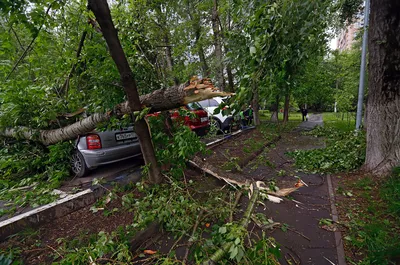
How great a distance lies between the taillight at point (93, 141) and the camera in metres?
4.26

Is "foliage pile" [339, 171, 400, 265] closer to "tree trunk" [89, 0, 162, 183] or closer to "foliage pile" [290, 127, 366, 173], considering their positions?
"foliage pile" [290, 127, 366, 173]

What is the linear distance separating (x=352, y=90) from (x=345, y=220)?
10.7m

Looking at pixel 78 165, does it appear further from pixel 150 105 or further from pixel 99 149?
pixel 150 105

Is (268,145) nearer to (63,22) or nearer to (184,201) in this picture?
(184,201)

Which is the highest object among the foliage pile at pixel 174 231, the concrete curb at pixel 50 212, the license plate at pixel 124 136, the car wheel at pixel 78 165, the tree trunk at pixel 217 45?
the tree trunk at pixel 217 45

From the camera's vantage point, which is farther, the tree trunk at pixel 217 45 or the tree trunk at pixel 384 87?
the tree trunk at pixel 217 45

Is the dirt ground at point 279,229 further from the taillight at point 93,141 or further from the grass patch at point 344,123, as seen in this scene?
the grass patch at point 344,123

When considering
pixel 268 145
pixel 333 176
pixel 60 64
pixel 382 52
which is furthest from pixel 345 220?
pixel 60 64

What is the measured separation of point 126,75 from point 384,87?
15.2 ft

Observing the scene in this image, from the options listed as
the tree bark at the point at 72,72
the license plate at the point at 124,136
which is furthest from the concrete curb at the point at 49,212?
the tree bark at the point at 72,72

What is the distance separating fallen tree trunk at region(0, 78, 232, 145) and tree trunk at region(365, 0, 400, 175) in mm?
3553

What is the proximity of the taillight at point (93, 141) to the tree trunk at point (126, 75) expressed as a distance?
5.22 feet

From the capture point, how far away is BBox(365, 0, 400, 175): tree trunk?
3.59m

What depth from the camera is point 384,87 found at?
3777mm
